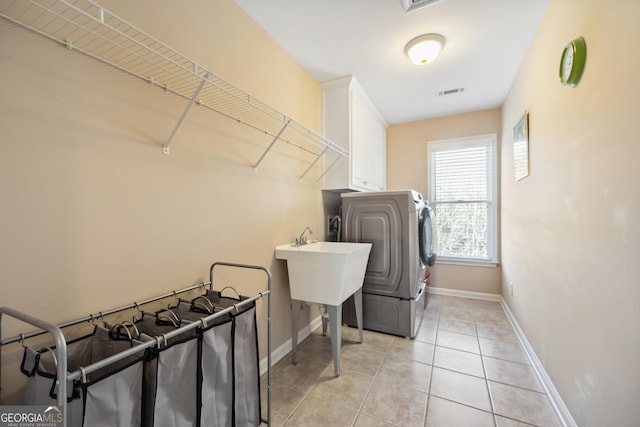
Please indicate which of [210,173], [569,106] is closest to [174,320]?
[210,173]

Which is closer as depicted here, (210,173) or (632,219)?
(632,219)

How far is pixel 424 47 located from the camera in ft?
6.97

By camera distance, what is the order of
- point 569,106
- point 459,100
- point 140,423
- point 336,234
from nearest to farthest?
point 140,423 < point 569,106 < point 336,234 < point 459,100

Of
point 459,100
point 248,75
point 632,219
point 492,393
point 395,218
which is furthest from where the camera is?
point 459,100

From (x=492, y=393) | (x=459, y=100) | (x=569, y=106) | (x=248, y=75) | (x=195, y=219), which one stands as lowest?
(x=492, y=393)

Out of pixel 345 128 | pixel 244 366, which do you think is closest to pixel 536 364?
pixel 244 366

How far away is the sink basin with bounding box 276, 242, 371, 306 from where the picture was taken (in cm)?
185

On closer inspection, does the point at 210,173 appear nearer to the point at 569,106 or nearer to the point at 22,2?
the point at 22,2

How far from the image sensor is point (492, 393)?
1723 mm

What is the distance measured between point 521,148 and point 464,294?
6.90 ft

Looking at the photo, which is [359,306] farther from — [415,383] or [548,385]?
[548,385]

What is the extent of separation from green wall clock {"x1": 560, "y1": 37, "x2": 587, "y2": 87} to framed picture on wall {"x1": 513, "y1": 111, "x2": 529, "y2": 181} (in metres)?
0.80

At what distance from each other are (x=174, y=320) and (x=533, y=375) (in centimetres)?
235

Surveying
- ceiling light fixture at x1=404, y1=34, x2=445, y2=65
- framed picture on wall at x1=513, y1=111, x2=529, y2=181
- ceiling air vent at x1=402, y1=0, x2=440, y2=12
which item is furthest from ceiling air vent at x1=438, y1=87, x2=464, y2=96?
ceiling air vent at x1=402, y1=0, x2=440, y2=12
